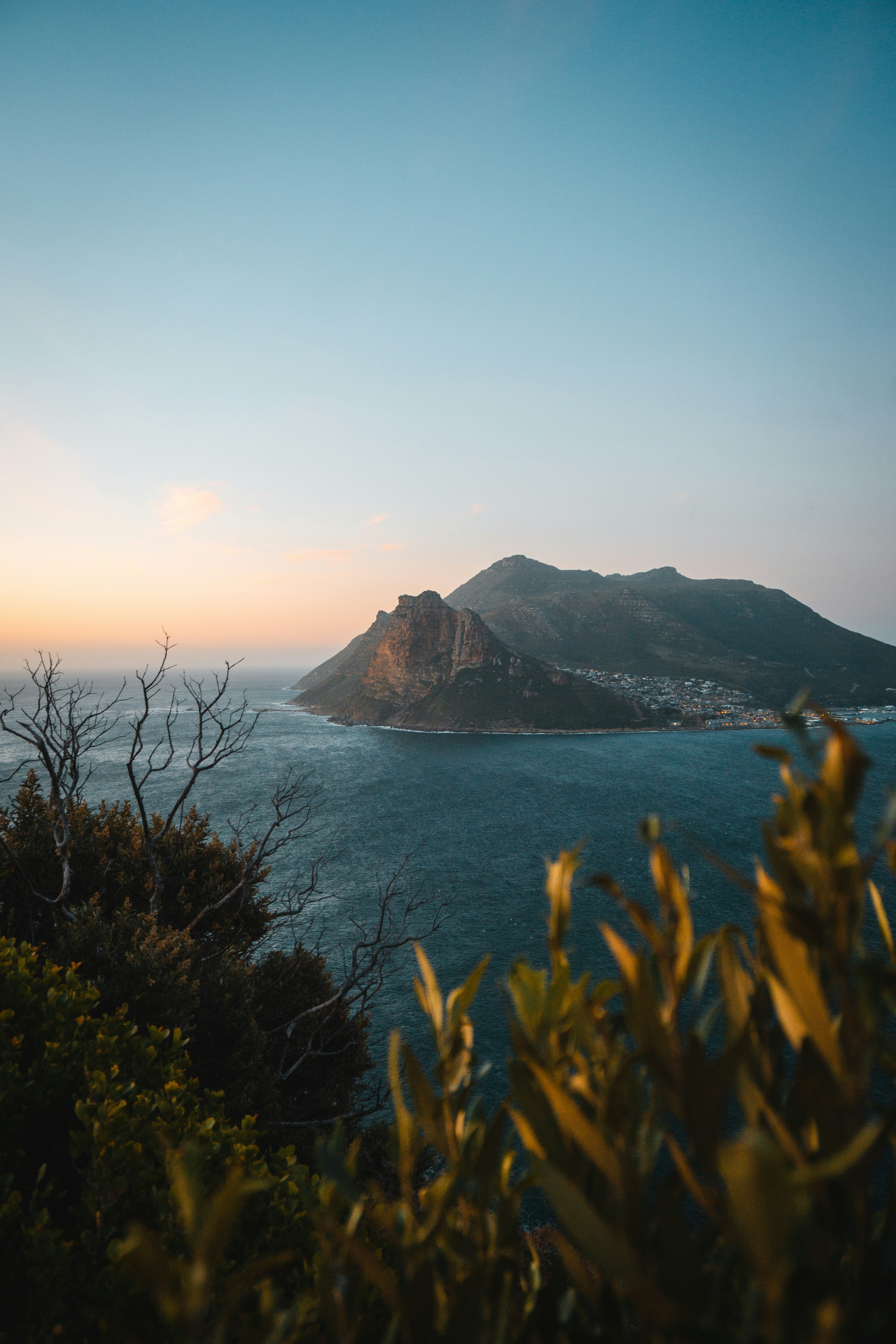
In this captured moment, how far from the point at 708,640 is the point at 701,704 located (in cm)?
4623

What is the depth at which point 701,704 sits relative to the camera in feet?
330

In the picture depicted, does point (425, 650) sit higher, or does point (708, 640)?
point (708, 640)

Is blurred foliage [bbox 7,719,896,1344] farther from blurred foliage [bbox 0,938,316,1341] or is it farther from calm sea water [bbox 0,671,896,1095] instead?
calm sea water [bbox 0,671,896,1095]

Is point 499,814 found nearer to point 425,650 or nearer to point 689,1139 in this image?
point 689,1139

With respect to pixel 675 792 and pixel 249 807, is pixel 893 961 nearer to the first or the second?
pixel 249 807

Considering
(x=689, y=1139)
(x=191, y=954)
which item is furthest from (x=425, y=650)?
(x=689, y=1139)

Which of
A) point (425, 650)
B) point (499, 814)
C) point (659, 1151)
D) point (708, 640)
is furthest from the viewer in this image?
point (708, 640)

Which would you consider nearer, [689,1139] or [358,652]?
[689,1139]

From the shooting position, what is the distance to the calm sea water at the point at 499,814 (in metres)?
23.4

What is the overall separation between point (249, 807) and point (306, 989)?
3428cm

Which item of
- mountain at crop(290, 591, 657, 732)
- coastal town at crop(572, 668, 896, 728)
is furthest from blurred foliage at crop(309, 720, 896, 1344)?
coastal town at crop(572, 668, 896, 728)

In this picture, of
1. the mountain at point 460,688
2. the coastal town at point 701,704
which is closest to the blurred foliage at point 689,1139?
the mountain at point 460,688

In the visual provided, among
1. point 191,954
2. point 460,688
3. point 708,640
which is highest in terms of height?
point 708,640

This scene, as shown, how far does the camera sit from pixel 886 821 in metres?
0.83
